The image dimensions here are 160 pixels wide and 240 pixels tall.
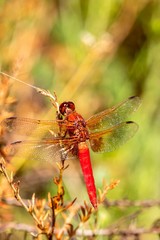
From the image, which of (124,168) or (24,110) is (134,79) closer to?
(124,168)

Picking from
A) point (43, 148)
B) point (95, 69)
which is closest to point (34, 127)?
point (43, 148)

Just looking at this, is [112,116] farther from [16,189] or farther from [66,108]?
[16,189]

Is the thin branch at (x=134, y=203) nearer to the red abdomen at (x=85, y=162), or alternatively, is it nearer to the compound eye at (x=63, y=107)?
the red abdomen at (x=85, y=162)

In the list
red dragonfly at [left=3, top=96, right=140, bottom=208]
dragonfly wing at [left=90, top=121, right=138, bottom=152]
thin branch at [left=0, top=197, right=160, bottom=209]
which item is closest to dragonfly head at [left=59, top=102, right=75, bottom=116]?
red dragonfly at [left=3, top=96, right=140, bottom=208]

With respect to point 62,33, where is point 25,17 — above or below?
below

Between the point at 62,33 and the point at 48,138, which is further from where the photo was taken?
the point at 62,33

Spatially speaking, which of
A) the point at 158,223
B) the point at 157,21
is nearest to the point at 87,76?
the point at 157,21
